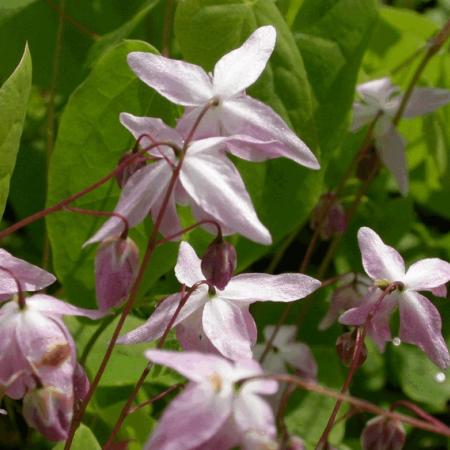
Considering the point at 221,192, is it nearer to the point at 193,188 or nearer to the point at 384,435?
the point at 193,188

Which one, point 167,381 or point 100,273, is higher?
point 100,273

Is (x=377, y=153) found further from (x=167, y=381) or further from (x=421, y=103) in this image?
(x=167, y=381)

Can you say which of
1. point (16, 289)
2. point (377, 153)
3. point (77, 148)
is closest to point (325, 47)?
point (377, 153)

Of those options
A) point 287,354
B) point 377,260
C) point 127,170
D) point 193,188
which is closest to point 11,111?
point 127,170

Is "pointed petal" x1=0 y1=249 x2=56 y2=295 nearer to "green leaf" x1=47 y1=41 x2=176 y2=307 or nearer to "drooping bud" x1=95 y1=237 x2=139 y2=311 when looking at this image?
"drooping bud" x1=95 y1=237 x2=139 y2=311

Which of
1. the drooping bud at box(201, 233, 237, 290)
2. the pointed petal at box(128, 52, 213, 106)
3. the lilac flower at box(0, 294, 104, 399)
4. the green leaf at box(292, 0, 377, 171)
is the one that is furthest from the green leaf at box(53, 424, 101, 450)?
the green leaf at box(292, 0, 377, 171)

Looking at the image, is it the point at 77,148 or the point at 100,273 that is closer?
the point at 100,273

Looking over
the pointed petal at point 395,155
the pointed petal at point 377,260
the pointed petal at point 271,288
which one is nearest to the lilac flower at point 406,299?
the pointed petal at point 377,260
